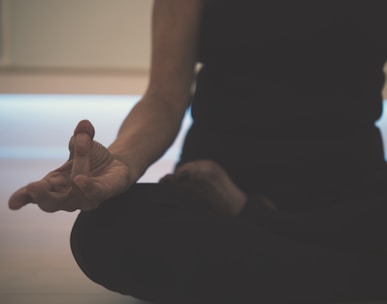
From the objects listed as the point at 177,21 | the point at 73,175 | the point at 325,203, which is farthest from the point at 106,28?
the point at 73,175

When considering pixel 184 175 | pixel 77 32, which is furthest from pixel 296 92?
pixel 77 32

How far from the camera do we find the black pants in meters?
0.71

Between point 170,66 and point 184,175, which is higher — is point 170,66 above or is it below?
above

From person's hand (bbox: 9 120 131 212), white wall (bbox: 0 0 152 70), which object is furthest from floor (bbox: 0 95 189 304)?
white wall (bbox: 0 0 152 70)

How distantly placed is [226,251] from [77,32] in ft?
8.62

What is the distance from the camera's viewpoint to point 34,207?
167 centimetres

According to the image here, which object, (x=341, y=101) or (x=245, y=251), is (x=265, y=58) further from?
(x=245, y=251)

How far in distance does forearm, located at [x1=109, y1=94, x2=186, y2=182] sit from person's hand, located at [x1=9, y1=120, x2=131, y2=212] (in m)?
0.08

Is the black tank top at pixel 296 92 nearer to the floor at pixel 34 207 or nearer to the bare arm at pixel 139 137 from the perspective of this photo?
the bare arm at pixel 139 137

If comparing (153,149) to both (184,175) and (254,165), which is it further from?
(254,165)

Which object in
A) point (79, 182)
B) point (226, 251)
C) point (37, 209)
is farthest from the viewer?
point (37, 209)

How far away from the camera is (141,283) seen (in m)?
0.73

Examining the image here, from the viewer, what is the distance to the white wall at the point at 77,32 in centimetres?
309

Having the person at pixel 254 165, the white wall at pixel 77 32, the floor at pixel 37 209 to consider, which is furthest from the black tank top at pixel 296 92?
the white wall at pixel 77 32
